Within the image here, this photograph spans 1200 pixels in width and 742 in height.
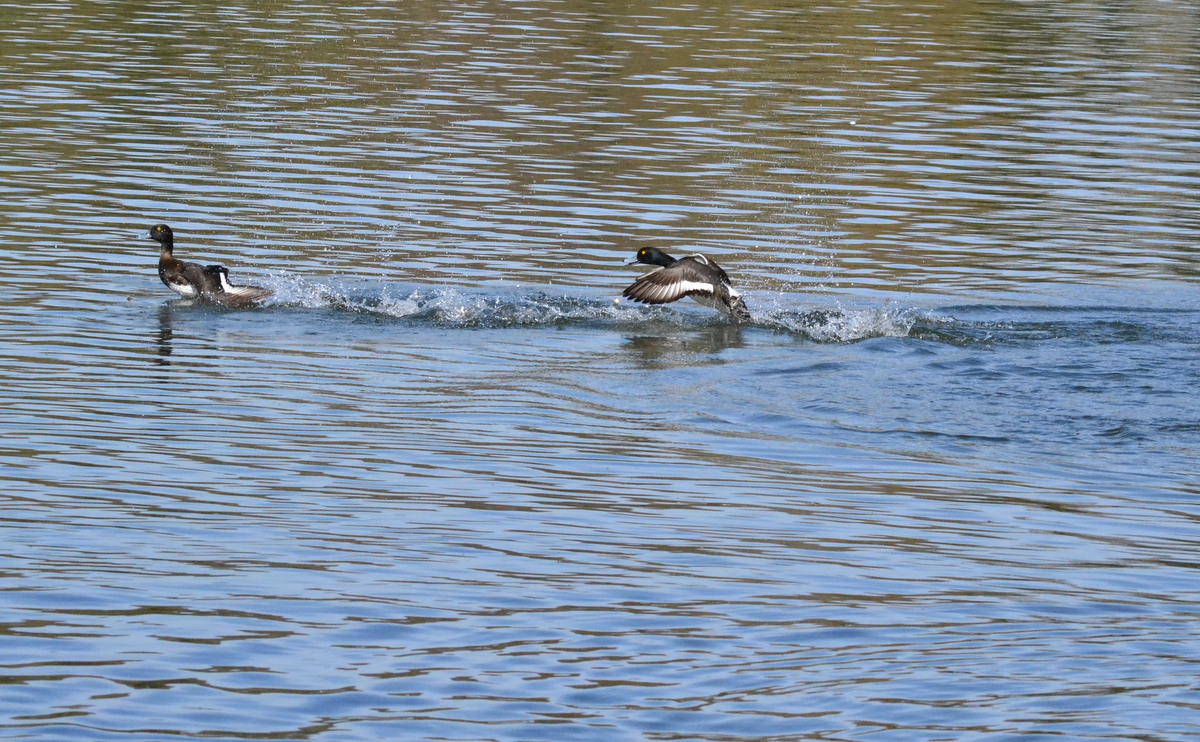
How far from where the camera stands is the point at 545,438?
13.1 m

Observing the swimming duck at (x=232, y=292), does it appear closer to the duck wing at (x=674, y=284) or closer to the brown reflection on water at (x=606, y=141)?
the brown reflection on water at (x=606, y=141)

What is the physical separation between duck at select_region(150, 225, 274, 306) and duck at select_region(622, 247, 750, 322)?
12.7 ft

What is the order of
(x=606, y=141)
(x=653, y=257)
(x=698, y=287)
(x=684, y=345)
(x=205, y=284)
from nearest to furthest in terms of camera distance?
(x=684, y=345) → (x=205, y=284) → (x=698, y=287) → (x=653, y=257) → (x=606, y=141)

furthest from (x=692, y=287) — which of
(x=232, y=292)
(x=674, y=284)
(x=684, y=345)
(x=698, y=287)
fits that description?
(x=232, y=292)

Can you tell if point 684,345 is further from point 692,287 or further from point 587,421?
point 587,421

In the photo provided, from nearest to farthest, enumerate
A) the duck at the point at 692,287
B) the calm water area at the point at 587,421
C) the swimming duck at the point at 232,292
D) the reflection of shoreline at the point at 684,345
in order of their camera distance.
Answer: the calm water area at the point at 587,421 → the reflection of shoreline at the point at 684,345 → the swimming duck at the point at 232,292 → the duck at the point at 692,287

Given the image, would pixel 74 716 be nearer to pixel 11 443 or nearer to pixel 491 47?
pixel 11 443

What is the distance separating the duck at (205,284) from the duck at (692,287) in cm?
388

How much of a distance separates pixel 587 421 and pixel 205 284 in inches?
232

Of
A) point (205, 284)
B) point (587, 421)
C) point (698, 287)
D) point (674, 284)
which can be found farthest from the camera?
point (674, 284)

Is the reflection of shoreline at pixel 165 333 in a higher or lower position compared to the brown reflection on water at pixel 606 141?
lower

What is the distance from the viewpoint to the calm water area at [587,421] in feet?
27.2

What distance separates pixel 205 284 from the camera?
18016 millimetres

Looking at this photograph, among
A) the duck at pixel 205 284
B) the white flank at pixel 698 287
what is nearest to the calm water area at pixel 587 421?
the duck at pixel 205 284
